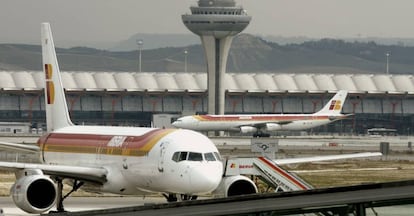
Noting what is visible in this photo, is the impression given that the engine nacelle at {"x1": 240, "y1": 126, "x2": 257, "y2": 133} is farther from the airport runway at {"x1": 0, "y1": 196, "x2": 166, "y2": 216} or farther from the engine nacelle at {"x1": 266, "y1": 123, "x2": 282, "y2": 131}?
the airport runway at {"x1": 0, "y1": 196, "x2": 166, "y2": 216}

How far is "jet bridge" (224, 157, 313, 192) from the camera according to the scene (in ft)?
145

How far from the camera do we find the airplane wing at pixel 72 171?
48.2 m

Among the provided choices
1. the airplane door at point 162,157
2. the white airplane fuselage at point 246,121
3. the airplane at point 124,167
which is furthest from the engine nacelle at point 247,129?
the airplane door at point 162,157

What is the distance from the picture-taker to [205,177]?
4456cm

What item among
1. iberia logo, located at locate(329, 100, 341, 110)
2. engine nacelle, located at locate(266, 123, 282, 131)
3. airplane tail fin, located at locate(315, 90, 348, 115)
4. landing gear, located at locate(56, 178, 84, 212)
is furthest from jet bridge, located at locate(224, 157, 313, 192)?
iberia logo, located at locate(329, 100, 341, 110)

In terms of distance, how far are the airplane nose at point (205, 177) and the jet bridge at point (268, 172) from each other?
1908 mm

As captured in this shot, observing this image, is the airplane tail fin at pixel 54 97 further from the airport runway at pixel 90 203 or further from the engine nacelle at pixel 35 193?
the engine nacelle at pixel 35 193

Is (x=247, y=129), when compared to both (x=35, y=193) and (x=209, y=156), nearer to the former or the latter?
(x=35, y=193)

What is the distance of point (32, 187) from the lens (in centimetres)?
4644

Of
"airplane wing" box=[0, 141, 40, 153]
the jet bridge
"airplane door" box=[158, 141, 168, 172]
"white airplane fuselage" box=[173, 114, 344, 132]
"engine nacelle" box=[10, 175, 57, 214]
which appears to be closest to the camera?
the jet bridge

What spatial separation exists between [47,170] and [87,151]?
2.68 meters

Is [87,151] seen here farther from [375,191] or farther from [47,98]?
[375,191]

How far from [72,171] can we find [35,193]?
2525 millimetres

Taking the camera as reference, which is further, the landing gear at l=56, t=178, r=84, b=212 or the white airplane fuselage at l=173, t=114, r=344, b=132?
the white airplane fuselage at l=173, t=114, r=344, b=132
